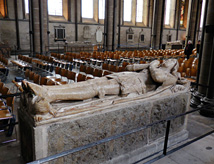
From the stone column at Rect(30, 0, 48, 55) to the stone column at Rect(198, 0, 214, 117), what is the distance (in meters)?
12.4

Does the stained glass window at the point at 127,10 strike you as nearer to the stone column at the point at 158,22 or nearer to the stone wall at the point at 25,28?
the stone wall at the point at 25,28

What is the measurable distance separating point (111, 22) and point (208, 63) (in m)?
14.6

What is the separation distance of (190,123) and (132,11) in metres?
26.2

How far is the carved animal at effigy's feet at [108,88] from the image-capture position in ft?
7.57

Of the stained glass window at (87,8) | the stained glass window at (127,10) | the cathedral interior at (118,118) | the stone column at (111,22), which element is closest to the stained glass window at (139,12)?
the stained glass window at (127,10)

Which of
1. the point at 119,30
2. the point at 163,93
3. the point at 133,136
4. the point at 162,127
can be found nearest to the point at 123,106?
the point at 133,136

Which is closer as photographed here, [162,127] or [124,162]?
[124,162]

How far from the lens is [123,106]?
2.91 meters

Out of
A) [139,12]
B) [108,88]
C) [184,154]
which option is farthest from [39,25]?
[139,12]

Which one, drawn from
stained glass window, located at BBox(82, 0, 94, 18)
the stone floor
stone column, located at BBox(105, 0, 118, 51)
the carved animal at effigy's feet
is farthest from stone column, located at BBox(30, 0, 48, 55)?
the carved animal at effigy's feet

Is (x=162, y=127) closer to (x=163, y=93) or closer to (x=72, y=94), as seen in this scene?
(x=163, y=93)

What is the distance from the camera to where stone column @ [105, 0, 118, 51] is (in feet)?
60.2

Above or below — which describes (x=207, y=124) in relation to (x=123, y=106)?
below

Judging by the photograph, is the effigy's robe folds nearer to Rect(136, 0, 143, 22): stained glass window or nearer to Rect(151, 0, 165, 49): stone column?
Rect(151, 0, 165, 49): stone column
